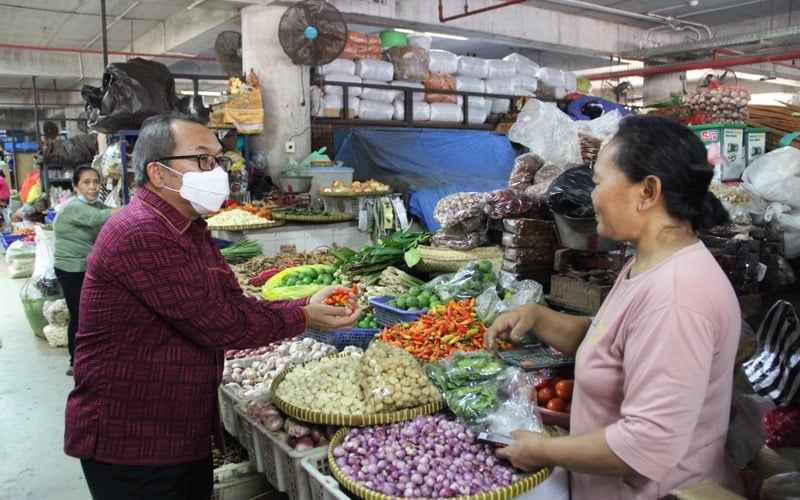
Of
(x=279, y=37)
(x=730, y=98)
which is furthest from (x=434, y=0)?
(x=730, y=98)

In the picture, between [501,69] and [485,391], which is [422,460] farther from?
[501,69]

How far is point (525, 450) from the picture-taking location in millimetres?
1542

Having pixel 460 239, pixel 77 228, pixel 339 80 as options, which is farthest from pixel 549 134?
pixel 339 80

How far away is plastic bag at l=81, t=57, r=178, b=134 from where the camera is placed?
5.71m

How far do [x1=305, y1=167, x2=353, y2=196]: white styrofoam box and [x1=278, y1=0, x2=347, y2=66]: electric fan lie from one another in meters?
1.46

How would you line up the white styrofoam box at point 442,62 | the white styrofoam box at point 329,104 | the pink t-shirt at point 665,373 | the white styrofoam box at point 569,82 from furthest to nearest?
the white styrofoam box at point 569,82 < the white styrofoam box at point 442,62 < the white styrofoam box at point 329,104 < the pink t-shirt at point 665,373

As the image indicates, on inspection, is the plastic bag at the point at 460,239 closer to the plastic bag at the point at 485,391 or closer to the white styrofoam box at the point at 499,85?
the plastic bag at the point at 485,391

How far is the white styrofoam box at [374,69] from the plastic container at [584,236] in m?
6.02

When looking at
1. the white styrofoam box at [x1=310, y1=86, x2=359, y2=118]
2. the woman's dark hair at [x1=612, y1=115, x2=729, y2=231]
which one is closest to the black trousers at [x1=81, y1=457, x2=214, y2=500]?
the woman's dark hair at [x1=612, y1=115, x2=729, y2=231]

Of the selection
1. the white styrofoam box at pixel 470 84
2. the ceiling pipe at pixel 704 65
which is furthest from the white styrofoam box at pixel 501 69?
the ceiling pipe at pixel 704 65

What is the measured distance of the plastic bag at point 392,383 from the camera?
1979mm

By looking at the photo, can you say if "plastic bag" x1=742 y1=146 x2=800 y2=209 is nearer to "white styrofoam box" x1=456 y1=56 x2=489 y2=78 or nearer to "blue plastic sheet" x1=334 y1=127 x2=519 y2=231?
"blue plastic sheet" x1=334 y1=127 x2=519 y2=231

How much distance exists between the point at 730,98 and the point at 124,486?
465cm

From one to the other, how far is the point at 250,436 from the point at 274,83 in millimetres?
6050
